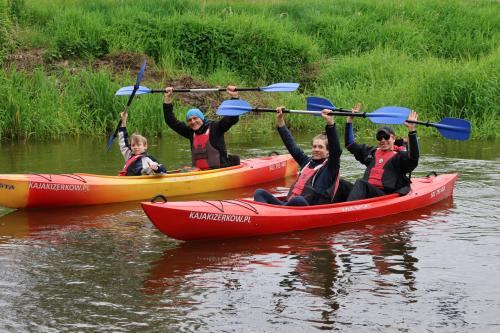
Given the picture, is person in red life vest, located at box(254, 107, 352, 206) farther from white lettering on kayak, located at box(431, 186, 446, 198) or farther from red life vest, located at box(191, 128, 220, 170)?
red life vest, located at box(191, 128, 220, 170)

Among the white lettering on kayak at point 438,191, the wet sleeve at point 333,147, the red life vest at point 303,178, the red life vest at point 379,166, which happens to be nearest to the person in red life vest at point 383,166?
the red life vest at point 379,166

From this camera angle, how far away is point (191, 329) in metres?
5.48

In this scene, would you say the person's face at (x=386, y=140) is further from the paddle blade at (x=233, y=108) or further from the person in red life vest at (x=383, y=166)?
the paddle blade at (x=233, y=108)

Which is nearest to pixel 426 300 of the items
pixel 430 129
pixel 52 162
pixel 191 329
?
pixel 191 329

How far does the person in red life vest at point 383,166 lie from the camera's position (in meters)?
8.64

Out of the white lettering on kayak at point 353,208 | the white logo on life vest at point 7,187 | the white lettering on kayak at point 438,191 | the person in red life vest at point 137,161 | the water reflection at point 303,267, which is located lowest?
the water reflection at point 303,267

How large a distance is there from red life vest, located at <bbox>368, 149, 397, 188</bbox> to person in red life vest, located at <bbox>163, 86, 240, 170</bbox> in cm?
195

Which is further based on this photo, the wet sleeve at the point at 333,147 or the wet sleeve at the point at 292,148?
the wet sleeve at the point at 292,148

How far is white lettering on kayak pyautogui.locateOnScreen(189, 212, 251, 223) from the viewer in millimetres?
7352

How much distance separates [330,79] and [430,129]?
304 centimetres

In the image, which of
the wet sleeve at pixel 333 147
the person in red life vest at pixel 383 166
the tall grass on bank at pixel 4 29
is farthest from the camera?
the tall grass on bank at pixel 4 29

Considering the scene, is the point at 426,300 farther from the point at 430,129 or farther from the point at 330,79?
the point at 330,79

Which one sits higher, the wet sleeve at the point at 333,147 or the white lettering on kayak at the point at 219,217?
the wet sleeve at the point at 333,147

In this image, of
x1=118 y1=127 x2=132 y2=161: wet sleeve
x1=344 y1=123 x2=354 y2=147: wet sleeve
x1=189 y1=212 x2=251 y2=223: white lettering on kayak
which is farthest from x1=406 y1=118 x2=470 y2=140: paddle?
x1=118 y1=127 x2=132 y2=161: wet sleeve
